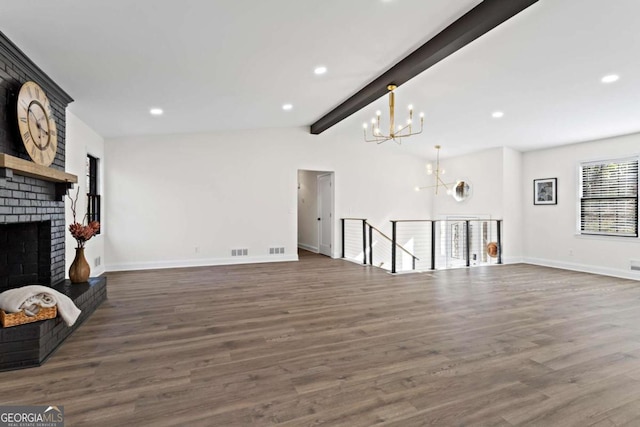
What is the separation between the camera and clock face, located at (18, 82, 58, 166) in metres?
2.98

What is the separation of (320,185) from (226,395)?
712 cm

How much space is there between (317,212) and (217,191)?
301 cm

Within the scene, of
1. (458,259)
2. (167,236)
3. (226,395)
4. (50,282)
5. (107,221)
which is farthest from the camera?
(458,259)

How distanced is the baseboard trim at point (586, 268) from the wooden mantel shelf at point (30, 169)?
8.43 meters

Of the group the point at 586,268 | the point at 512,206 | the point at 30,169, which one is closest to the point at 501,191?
the point at 512,206

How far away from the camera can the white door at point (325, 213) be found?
324 inches

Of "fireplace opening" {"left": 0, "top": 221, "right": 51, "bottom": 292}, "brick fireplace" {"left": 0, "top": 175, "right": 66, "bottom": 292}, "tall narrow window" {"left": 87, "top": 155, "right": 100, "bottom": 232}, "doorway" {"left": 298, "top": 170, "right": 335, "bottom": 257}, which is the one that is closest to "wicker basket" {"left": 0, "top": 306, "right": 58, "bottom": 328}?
"brick fireplace" {"left": 0, "top": 175, "right": 66, "bottom": 292}

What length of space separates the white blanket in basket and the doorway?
5843 millimetres

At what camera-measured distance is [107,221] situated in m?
6.21

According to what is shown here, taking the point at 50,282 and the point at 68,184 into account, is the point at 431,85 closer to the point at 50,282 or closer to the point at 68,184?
the point at 68,184

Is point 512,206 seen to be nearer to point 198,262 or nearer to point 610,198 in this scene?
point 610,198

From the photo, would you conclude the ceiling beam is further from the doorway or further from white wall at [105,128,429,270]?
the doorway

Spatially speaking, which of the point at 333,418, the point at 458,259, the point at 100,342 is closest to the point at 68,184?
the point at 100,342

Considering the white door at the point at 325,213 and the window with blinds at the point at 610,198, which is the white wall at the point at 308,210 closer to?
the white door at the point at 325,213
